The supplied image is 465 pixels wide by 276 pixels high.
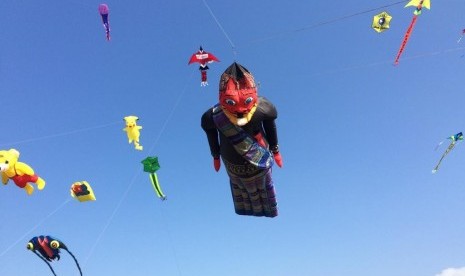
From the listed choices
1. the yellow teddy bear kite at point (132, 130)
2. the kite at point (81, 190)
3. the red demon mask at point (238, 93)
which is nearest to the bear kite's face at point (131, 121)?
the yellow teddy bear kite at point (132, 130)

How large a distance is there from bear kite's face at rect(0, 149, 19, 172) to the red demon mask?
Answer: 178 inches

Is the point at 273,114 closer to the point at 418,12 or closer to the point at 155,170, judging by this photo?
the point at 155,170

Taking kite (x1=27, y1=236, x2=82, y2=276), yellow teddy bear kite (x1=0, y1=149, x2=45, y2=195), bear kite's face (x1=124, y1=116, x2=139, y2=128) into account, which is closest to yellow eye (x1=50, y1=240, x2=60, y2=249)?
kite (x1=27, y1=236, x2=82, y2=276)

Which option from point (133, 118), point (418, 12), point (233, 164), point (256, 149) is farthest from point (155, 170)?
point (418, 12)

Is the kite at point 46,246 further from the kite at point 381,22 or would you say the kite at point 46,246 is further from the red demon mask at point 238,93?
the kite at point 381,22

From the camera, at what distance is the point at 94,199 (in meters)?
9.30

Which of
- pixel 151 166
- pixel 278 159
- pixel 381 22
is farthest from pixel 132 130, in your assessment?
pixel 381 22

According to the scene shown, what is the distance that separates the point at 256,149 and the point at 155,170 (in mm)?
2699

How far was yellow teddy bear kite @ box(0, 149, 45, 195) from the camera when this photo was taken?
27.5ft

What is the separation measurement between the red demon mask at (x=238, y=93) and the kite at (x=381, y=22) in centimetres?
410

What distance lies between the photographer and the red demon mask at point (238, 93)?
750 centimetres

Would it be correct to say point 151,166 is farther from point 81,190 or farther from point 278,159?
point 278,159

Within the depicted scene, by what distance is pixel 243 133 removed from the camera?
8.05 m

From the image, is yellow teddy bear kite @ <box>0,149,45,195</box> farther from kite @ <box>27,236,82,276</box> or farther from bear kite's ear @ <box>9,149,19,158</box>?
kite @ <box>27,236,82,276</box>
